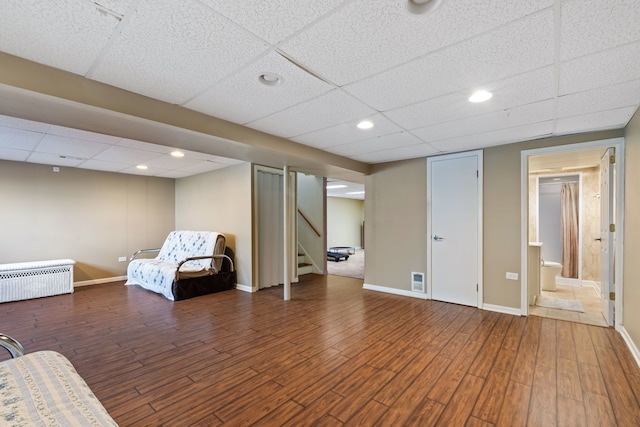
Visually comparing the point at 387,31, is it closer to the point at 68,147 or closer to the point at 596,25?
the point at 596,25

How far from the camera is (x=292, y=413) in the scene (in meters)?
1.82

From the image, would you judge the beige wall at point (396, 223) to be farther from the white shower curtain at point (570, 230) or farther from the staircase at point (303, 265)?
the white shower curtain at point (570, 230)

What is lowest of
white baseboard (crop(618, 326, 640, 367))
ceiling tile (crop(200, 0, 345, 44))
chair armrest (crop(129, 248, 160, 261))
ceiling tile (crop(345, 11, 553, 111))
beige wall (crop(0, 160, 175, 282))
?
white baseboard (crop(618, 326, 640, 367))

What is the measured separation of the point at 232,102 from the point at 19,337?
341 cm

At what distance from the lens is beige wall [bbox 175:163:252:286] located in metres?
5.05

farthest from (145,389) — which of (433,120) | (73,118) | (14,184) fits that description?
(14,184)

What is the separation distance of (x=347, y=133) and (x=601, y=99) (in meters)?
2.23

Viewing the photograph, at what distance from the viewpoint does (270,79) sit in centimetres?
205

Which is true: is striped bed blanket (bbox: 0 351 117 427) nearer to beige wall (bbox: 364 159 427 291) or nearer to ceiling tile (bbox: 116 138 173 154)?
ceiling tile (bbox: 116 138 173 154)

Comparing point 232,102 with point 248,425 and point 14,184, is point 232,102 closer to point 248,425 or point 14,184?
point 248,425

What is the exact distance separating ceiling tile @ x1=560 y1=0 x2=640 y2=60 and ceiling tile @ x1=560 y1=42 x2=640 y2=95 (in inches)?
3.9

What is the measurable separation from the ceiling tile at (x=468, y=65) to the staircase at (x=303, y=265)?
15.9ft

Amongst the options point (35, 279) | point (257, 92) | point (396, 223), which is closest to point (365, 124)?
point (257, 92)

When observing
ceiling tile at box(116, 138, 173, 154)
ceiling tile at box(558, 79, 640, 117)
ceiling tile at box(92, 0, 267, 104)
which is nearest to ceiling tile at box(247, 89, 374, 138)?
ceiling tile at box(92, 0, 267, 104)
